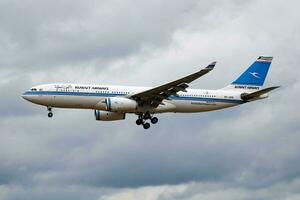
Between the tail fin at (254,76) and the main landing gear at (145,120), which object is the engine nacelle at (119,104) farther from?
the tail fin at (254,76)

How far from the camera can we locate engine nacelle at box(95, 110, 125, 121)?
8925 cm

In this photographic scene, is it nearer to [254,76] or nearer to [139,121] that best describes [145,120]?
[139,121]

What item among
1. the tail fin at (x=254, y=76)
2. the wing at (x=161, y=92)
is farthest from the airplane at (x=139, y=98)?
the tail fin at (x=254, y=76)

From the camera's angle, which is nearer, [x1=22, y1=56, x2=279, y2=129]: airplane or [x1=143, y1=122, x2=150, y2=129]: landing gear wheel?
[x1=22, y1=56, x2=279, y2=129]: airplane

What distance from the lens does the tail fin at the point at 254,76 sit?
92562mm

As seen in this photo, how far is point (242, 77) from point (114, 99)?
55.3 feet

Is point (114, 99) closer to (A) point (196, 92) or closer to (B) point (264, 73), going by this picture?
(A) point (196, 92)

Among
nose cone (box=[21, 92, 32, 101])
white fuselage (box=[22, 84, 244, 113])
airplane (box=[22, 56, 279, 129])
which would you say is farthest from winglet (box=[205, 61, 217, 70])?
nose cone (box=[21, 92, 32, 101])

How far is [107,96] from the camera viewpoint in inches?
3334

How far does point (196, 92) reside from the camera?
87938mm

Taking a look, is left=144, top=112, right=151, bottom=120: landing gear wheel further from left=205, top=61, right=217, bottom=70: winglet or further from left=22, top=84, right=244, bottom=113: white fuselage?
left=205, top=61, right=217, bottom=70: winglet

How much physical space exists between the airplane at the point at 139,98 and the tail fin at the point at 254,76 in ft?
7.26

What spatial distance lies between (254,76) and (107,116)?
55.5ft

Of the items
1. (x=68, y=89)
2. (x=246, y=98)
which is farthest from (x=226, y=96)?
(x=68, y=89)
